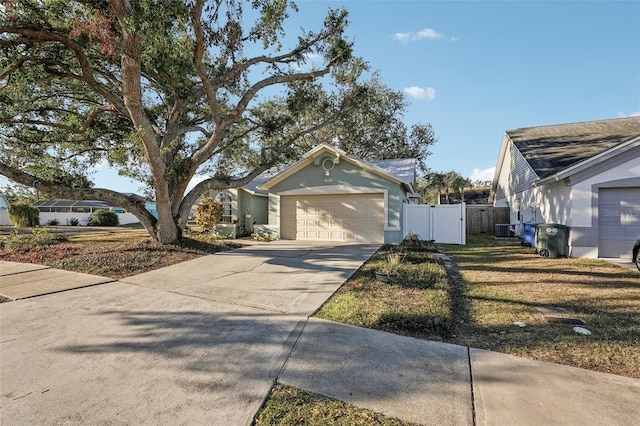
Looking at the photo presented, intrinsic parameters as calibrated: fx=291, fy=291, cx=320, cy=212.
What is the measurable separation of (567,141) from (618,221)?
654 cm

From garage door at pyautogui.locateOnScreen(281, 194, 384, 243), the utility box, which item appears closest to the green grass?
the utility box

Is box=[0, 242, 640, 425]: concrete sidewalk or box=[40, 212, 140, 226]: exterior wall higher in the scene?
box=[40, 212, 140, 226]: exterior wall

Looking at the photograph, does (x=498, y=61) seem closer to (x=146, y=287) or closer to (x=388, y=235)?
(x=388, y=235)

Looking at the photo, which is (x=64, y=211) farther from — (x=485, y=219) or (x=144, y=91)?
(x=485, y=219)

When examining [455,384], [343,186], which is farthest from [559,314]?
[343,186]

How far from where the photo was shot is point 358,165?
12.8m

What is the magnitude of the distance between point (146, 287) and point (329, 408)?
4.86 m

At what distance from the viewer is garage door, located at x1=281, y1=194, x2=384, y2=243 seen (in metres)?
12.8

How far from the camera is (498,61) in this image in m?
11.9

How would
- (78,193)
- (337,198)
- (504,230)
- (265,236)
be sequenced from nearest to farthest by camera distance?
(78,193) → (337,198) → (265,236) → (504,230)

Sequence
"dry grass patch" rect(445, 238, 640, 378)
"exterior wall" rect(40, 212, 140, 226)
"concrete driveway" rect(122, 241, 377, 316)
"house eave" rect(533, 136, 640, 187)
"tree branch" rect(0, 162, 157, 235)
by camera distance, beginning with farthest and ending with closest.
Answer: "exterior wall" rect(40, 212, 140, 226) → "house eave" rect(533, 136, 640, 187) → "tree branch" rect(0, 162, 157, 235) → "concrete driveway" rect(122, 241, 377, 316) → "dry grass patch" rect(445, 238, 640, 378)

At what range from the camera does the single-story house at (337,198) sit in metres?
12.5

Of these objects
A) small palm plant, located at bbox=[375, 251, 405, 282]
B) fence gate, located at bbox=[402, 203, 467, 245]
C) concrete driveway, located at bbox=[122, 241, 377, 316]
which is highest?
fence gate, located at bbox=[402, 203, 467, 245]

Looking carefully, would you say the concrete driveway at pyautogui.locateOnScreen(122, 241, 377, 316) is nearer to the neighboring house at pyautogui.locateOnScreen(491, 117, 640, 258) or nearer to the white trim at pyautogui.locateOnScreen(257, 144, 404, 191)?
the white trim at pyautogui.locateOnScreen(257, 144, 404, 191)
